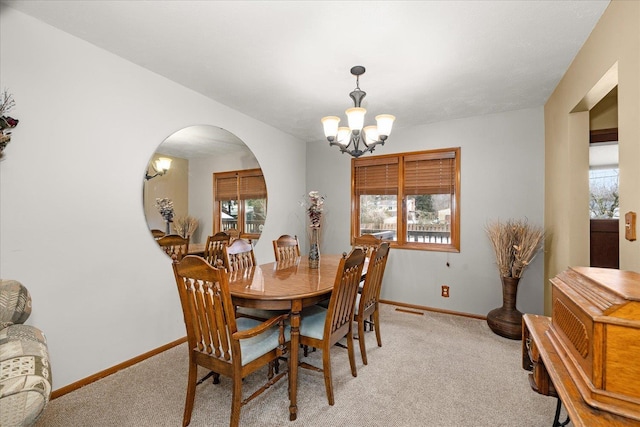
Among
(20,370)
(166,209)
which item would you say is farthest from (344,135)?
(20,370)

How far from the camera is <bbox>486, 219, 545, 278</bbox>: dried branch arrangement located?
302 cm

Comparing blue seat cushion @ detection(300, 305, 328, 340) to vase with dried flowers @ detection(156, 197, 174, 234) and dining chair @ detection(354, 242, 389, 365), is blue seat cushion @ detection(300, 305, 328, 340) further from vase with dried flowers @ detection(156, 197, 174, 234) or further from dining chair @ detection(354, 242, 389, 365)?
vase with dried flowers @ detection(156, 197, 174, 234)

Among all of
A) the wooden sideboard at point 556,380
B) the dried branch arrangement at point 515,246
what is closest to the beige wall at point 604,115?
the dried branch arrangement at point 515,246

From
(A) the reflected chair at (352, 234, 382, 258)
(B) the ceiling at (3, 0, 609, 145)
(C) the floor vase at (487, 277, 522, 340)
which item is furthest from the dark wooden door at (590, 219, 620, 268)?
(A) the reflected chair at (352, 234, 382, 258)

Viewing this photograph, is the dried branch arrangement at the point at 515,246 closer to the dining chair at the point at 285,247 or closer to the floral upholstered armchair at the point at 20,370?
the dining chair at the point at 285,247

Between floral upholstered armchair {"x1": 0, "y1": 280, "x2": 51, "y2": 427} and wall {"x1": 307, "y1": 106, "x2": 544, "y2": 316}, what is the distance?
3576mm

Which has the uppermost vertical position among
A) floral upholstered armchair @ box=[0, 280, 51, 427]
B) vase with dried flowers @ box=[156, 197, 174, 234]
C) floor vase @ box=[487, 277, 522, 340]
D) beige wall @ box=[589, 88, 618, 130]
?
beige wall @ box=[589, 88, 618, 130]

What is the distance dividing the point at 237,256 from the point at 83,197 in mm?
1239

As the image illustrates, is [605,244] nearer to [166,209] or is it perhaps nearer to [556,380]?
[556,380]

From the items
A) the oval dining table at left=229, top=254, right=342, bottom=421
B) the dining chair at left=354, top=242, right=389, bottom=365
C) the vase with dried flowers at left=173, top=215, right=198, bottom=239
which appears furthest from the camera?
the vase with dried flowers at left=173, top=215, right=198, bottom=239

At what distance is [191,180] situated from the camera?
3.11 m

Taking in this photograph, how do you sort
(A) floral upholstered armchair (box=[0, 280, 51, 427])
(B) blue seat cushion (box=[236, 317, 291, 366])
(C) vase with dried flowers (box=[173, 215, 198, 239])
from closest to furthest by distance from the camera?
1. (A) floral upholstered armchair (box=[0, 280, 51, 427])
2. (B) blue seat cushion (box=[236, 317, 291, 366])
3. (C) vase with dried flowers (box=[173, 215, 198, 239])

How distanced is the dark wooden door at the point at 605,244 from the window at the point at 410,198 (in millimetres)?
1281

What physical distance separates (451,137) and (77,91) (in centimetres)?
383
